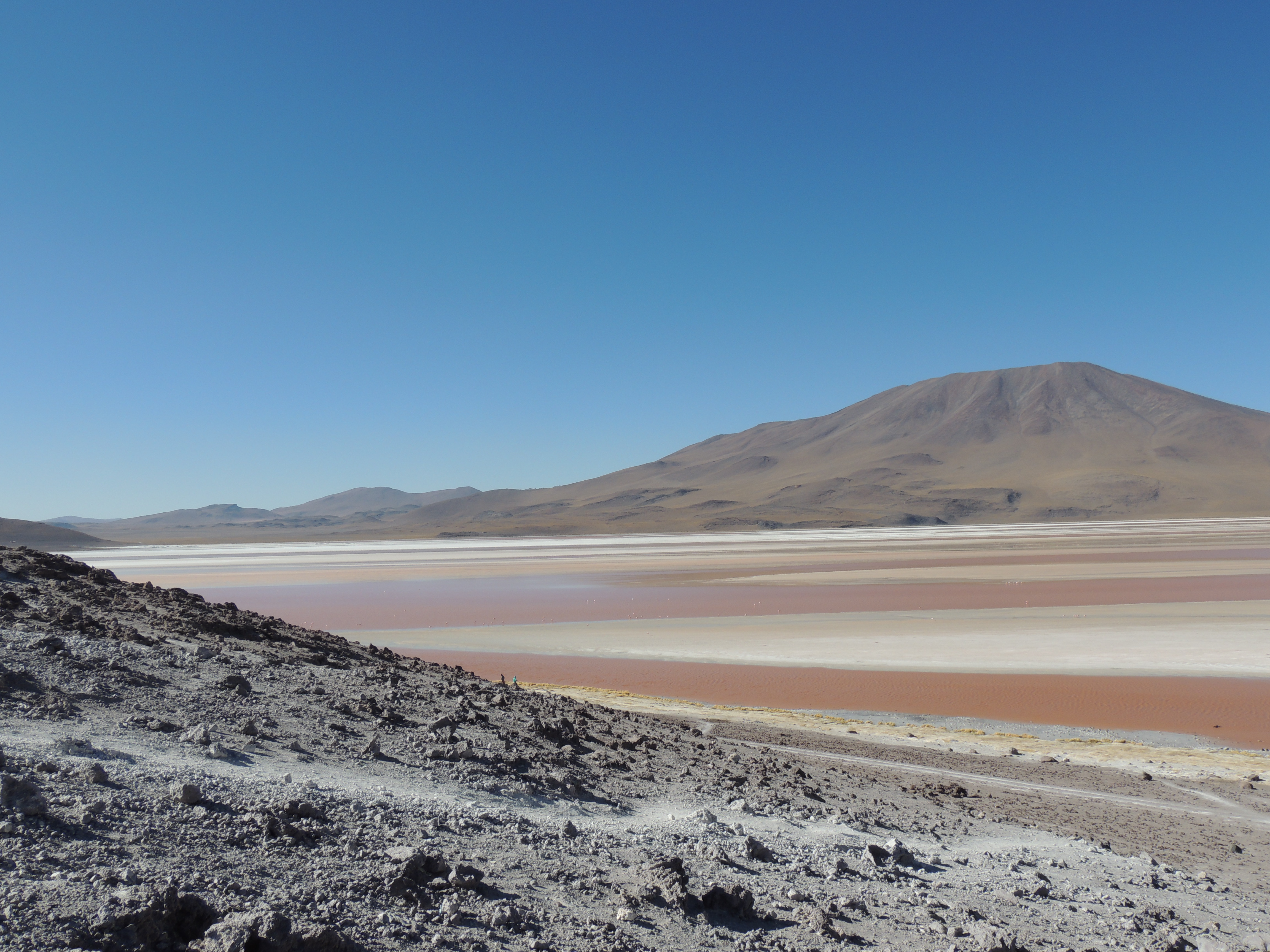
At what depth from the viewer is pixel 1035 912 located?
16.6 ft

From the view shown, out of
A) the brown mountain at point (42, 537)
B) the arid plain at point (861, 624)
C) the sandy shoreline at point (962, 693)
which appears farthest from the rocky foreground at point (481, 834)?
the brown mountain at point (42, 537)

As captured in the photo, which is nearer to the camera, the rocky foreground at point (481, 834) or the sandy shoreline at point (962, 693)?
the rocky foreground at point (481, 834)

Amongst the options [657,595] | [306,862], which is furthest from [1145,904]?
Answer: [657,595]

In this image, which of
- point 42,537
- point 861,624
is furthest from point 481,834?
point 42,537

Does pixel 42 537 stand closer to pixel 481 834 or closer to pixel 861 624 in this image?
pixel 861 624

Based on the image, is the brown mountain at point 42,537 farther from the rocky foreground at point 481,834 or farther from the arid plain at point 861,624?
the rocky foreground at point 481,834

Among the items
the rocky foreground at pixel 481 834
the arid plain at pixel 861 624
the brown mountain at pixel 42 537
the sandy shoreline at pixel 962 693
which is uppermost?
the brown mountain at pixel 42 537

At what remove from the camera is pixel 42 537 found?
8269cm

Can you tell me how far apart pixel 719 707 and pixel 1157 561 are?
127ft

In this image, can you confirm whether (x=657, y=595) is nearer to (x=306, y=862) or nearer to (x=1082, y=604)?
(x=1082, y=604)

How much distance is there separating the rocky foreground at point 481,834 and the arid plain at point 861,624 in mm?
6726

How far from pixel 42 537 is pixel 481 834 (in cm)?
9718

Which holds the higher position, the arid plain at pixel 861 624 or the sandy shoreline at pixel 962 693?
the arid plain at pixel 861 624

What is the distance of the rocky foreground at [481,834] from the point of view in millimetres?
3768
